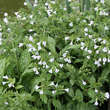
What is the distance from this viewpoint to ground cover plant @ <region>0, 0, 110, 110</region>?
252 centimetres

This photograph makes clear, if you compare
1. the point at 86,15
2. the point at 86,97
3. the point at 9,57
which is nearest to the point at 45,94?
the point at 86,97

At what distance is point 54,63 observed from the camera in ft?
8.46

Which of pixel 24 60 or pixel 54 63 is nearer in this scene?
pixel 54 63

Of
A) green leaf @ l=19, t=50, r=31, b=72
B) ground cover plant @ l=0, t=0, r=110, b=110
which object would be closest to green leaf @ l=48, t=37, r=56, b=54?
ground cover plant @ l=0, t=0, r=110, b=110

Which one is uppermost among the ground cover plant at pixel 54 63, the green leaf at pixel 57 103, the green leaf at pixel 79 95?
the ground cover plant at pixel 54 63

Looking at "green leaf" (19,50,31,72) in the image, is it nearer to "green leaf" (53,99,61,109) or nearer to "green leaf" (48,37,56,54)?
"green leaf" (48,37,56,54)

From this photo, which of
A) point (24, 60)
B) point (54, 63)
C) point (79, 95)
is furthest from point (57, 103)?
point (24, 60)

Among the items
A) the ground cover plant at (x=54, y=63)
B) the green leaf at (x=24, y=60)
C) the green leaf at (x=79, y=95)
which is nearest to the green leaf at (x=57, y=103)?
the ground cover plant at (x=54, y=63)

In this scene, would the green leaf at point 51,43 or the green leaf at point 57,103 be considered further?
the green leaf at point 51,43

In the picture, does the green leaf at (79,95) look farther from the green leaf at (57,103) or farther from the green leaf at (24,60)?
the green leaf at (24,60)

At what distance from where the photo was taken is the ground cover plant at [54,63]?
2.52 m

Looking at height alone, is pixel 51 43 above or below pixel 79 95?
above

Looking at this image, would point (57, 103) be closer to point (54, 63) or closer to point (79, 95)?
point (79, 95)

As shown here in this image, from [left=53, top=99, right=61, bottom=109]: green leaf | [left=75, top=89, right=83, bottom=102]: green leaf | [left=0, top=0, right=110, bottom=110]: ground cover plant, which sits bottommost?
[left=53, top=99, right=61, bottom=109]: green leaf
